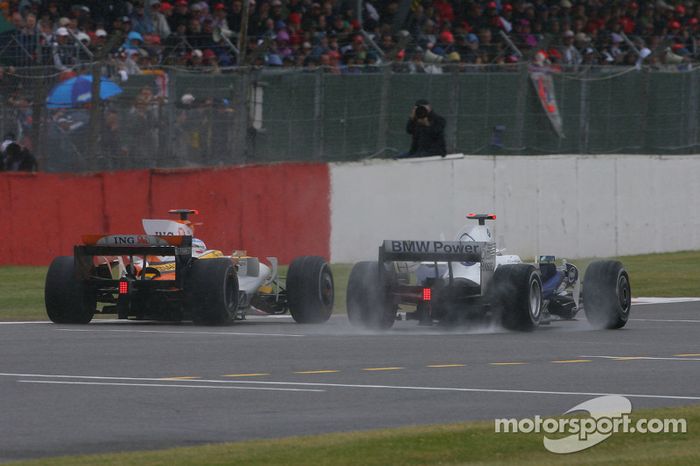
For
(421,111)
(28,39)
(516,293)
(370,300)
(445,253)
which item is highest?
(28,39)

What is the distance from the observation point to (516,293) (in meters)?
17.2

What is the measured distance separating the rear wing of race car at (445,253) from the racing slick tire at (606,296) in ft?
3.89

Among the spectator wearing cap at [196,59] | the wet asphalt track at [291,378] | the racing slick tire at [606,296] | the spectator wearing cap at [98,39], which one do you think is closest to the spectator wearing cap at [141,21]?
the spectator wearing cap at [98,39]

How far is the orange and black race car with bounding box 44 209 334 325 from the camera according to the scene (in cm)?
1791

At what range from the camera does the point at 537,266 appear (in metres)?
18.7

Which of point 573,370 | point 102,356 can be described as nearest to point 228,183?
point 102,356

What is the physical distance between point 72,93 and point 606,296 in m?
9.30

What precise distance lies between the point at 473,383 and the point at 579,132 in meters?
17.1

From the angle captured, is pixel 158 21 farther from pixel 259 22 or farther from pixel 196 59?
pixel 259 22

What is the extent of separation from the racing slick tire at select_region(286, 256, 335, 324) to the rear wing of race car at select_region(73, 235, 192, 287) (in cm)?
135

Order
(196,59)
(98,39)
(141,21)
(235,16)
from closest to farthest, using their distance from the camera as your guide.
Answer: (98,39) → (196,59) → (141,21) → (235,16)

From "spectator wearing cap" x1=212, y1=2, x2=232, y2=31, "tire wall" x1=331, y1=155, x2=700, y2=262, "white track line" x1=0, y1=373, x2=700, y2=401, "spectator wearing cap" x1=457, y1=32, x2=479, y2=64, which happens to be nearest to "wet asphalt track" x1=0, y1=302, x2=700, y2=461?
"white track line" x1=0, y1=373, x2=700, y2=401

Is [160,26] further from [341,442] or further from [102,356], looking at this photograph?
[341,442]

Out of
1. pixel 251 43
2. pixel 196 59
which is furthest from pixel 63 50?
pixel 251 43
